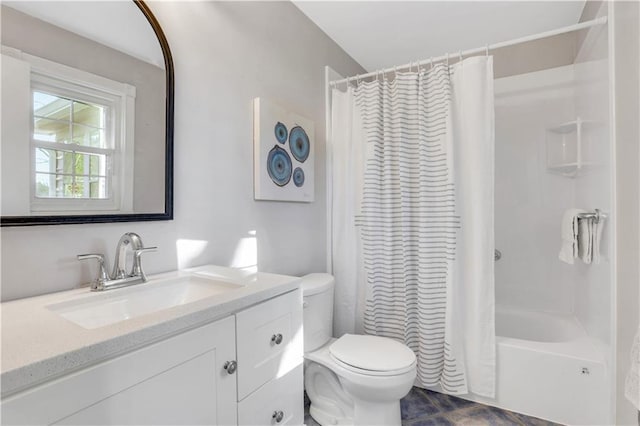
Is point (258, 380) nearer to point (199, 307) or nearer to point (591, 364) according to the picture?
point (199, 307)

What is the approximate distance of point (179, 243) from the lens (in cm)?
134

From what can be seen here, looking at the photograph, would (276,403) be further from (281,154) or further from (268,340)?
(281,154)

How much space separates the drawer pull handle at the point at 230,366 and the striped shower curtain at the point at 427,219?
1299mm

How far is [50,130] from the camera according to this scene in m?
0.96

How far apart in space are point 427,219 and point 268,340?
4.09 ft

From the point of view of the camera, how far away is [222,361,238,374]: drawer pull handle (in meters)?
0.93

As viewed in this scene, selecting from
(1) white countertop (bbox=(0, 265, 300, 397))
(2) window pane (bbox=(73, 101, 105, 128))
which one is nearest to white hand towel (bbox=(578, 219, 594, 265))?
(1) white countertop (bbox=(0, 265, 300, 397))

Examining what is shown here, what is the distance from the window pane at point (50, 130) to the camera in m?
0.93

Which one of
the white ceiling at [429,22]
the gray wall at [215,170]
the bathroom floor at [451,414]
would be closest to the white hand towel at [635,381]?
the bathroom floor at [451,414]

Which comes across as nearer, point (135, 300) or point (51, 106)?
point (51, 106)

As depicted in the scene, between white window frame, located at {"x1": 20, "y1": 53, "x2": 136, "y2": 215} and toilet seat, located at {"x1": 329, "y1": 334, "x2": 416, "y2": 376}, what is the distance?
116 cm

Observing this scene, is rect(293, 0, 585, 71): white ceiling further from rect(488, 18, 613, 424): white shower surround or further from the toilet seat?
the toilet seat

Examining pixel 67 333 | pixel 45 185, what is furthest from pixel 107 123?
pixel 67 333

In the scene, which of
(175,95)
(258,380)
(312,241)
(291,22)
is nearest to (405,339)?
(312,241)
